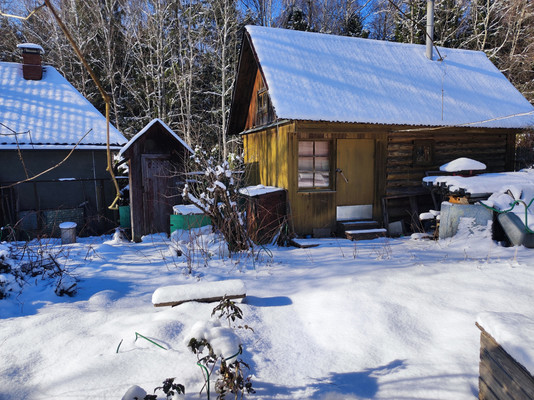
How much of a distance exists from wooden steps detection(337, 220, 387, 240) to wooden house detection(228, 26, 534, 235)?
0.25 m

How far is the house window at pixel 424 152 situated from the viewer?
32.2 ft

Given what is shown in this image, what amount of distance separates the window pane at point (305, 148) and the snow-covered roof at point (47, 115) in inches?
254

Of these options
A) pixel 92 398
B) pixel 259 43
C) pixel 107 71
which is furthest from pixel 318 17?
pixel 92 398

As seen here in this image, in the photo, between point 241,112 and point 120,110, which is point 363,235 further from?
point 120,110

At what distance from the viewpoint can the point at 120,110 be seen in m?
20.5

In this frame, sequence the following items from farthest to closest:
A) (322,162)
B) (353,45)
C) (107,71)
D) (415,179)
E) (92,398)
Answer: (107,71) → (353,45) → (415,179) → (322,162) → (92,398)

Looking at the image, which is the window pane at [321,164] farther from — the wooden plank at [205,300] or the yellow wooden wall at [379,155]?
the wooden plank at [205,300]

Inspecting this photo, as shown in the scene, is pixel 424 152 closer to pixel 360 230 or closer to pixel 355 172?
pixel 355 172

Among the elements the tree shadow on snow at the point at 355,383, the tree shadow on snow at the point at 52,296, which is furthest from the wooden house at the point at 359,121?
the tree shadow on snow at the point at 355,383

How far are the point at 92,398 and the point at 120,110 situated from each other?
69.0ft

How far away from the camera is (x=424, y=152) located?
9945mm

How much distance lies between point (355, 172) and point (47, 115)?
35.3ft

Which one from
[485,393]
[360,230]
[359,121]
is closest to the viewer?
[485,393]

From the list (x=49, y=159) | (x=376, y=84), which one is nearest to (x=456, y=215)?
(x=376, y=84)
